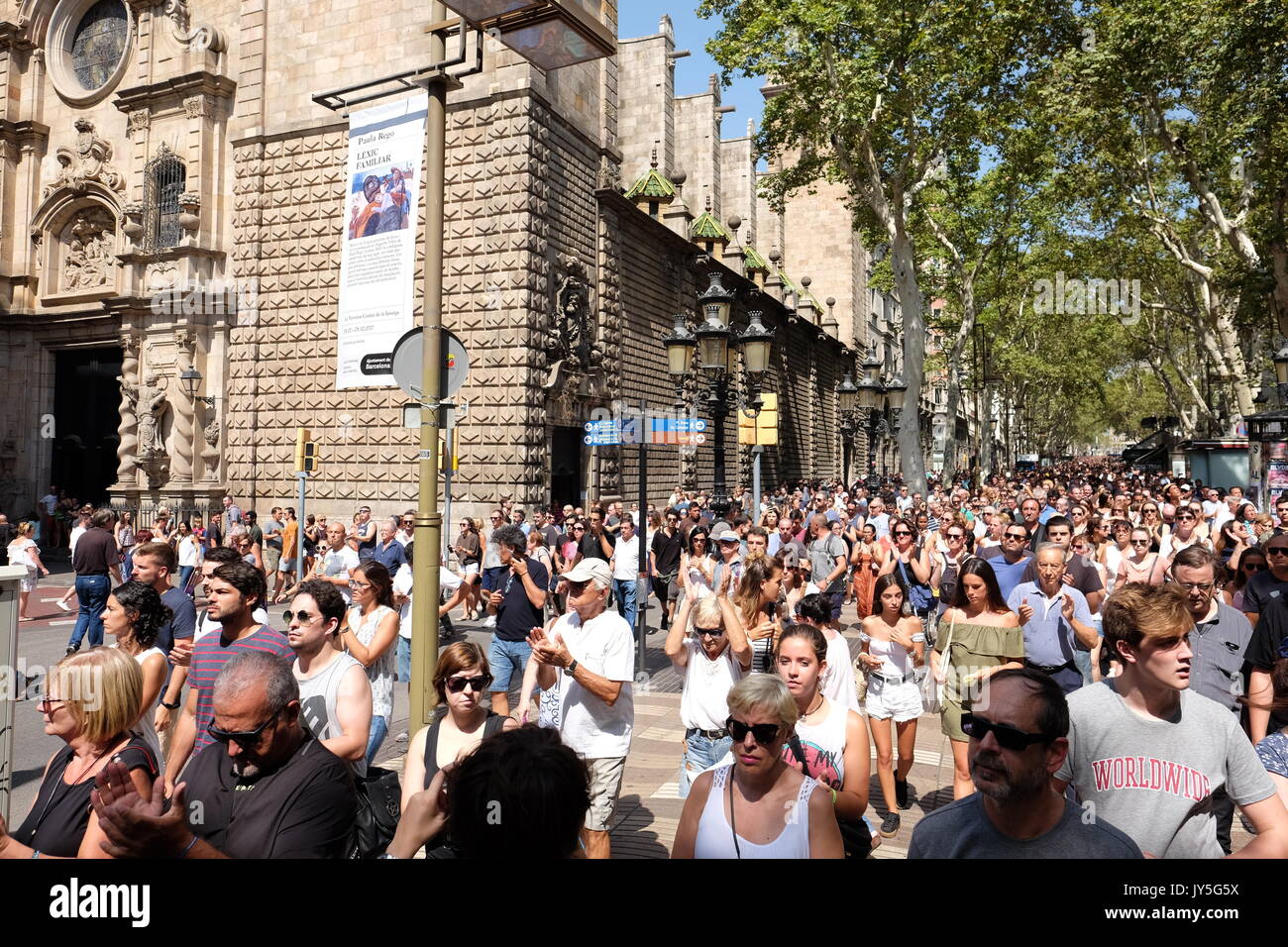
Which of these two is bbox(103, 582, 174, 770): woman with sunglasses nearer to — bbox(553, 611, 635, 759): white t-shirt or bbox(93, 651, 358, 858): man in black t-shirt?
bbox(93, 651, 358, 858): man in black t-shirt

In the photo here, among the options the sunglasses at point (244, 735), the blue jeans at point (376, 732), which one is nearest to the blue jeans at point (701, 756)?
the blue jeans at point (376, 732)

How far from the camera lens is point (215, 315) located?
23.0 meters

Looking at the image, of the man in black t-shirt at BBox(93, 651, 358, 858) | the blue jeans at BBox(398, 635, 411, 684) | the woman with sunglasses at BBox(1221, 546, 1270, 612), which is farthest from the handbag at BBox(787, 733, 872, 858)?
the blue jeans at BBox(398, 635, 411, 684)

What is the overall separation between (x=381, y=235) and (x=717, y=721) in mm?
5948

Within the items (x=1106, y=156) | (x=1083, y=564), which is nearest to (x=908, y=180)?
(x=1106, y=156)

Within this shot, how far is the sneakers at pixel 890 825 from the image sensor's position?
5273 mm

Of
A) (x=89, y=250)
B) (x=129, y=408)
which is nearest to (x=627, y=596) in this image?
(x=129, y=408)

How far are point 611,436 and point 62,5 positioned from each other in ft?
73.3

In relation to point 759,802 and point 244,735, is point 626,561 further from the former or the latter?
point 244,735

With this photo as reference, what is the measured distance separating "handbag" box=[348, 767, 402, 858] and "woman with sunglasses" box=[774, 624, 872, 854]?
4.98ft

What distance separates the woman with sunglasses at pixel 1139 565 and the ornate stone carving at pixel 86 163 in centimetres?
2755
